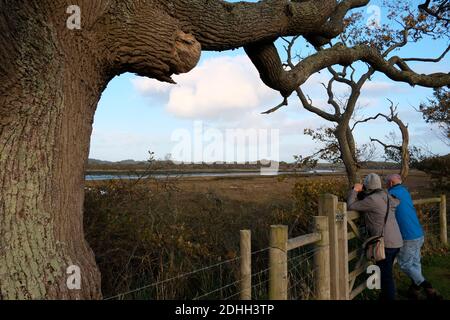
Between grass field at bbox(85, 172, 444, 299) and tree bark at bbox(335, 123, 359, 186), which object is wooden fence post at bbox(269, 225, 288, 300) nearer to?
grass field at bbox(85, 172, 444, 299)

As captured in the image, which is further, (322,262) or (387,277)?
(387,277)

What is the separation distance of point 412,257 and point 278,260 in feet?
11.0

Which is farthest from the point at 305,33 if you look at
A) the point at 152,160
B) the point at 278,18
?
the point at 152,160

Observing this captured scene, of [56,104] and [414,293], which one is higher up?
[56,104]

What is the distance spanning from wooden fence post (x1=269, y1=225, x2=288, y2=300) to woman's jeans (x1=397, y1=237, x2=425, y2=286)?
3174 mm

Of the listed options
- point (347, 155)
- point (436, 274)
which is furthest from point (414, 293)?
point (347, 155)

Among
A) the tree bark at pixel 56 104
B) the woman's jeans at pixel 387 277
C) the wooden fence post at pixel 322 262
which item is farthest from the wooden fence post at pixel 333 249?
the tree bark at pixel 56 104

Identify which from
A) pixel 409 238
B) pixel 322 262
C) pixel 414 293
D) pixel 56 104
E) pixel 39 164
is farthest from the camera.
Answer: pixel 414 293

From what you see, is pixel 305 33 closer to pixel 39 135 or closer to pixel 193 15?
pixel 193 15

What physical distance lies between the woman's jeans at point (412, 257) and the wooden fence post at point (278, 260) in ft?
10.4

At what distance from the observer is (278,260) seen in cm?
412

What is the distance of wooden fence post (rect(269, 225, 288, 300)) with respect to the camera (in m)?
4.12

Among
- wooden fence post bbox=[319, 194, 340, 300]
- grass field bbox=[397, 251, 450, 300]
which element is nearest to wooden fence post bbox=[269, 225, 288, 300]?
wooden fence post bbox=[319, 194, 340, 300]

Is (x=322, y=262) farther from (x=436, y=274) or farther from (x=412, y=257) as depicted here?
(x=436, y=274)
